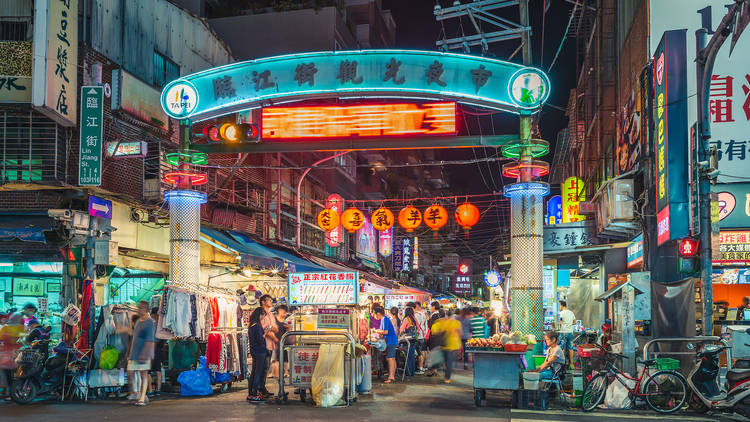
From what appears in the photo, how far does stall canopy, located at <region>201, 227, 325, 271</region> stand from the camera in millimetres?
20297

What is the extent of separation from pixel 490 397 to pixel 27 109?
1254cm

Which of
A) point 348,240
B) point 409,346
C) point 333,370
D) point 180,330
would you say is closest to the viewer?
point 333,370

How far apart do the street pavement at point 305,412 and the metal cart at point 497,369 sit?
451 millimetres

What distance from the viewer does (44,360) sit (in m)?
13.3

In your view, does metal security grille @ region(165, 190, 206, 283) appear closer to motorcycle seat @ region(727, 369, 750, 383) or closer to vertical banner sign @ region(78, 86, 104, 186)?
vertical banner sign @ region(78, 86, 104, 186)

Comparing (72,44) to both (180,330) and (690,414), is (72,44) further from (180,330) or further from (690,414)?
(690,414)

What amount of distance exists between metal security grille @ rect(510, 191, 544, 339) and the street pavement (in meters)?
1.86

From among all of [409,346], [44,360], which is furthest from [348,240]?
[44,360]

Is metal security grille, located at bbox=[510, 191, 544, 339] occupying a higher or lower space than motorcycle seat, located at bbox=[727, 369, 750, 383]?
higher

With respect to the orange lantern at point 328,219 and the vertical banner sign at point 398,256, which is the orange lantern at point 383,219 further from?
the vertical banner sign at point 398,256

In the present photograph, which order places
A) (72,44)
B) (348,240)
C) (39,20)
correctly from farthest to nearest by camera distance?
(348,240), (72,44), (39,20)

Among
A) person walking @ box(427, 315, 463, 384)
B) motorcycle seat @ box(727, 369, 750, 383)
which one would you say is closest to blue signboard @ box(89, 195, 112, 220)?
person walking @ box(427, 315, 463, 384)

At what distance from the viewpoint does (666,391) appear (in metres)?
12.0

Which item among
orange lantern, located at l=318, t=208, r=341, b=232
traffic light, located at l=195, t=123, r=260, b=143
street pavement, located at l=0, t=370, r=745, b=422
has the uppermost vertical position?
traffic light, located at l=195, t=123, r=260, b=143
